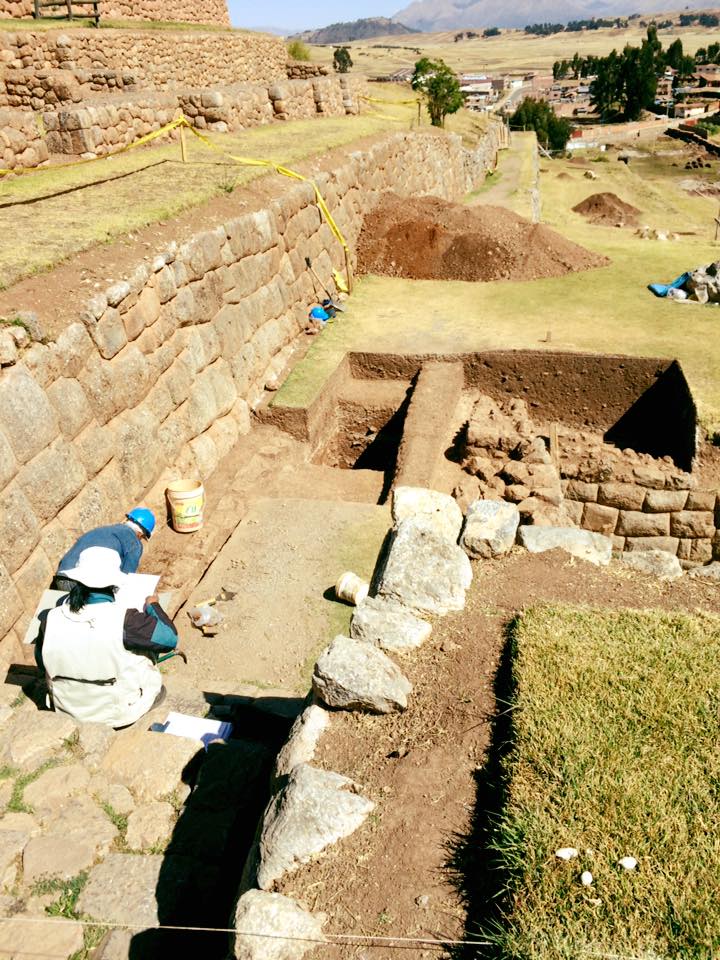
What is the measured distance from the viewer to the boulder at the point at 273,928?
3.25 metres

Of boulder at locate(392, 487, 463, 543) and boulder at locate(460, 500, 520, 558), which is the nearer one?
boulder at locate(460, 500, 520, 558)

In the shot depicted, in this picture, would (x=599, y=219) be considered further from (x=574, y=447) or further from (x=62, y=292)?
(x=62, y=292)

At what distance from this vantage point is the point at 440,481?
10.1 meters

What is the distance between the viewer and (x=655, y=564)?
641 cm

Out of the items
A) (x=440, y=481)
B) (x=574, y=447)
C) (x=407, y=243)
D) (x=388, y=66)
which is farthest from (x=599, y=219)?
(x=388, y=66)

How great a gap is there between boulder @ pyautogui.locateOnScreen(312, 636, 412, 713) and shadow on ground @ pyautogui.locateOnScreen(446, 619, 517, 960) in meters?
0.62

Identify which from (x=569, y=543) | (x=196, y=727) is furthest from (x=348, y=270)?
(x=196, y=727)

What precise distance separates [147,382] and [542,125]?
62.0 m

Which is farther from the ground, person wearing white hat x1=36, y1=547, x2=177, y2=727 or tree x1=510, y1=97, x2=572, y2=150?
person wearing white hat x1=36, y1=547, x2=177, y2=727

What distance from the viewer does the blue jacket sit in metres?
6.39

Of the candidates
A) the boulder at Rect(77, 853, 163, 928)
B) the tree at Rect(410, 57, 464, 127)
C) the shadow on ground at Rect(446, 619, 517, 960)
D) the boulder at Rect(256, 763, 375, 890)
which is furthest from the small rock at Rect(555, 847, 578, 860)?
the tree at Rect(410, 57, 464, 127)

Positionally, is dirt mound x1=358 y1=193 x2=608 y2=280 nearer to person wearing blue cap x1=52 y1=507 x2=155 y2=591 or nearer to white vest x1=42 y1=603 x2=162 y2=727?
person wearing blue cap x1=52 y1=507 x2=155 y2=591

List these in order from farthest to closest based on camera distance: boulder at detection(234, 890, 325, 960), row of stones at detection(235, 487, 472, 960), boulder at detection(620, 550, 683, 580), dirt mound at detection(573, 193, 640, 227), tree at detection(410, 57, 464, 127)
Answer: dirt mound at detection(573, 193, 640, 227) → tree at detection(410, 57, 464, 127) → boulder at detection(620, 550, 683, 580) → row of stones at detection(235, 487, 472, 960) → boulder at detection(234, 890, 325, 960)

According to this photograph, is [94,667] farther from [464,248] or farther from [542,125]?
[542,125]
